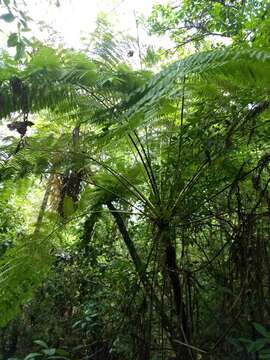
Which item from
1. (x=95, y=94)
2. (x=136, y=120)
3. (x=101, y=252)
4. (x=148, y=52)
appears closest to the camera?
(x=136, y=120)

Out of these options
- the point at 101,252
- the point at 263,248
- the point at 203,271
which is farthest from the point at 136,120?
the point at 101,252

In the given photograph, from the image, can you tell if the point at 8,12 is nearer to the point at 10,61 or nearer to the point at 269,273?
the point at 10,61

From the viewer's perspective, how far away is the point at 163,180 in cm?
265

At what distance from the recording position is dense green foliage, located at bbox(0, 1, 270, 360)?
88.7 inches

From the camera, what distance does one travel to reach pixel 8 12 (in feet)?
4.73

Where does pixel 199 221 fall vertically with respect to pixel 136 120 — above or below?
below

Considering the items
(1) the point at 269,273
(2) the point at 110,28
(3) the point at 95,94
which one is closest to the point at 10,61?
(3) the point at 95,94

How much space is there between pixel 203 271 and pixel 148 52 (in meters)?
1.74

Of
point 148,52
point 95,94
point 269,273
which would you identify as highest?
point 148,52

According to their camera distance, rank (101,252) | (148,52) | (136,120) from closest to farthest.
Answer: (136,120) → (148,52) → (101,252)

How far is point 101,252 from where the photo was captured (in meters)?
3.68

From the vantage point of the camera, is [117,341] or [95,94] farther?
[117,341]

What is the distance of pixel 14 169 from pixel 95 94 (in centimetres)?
88

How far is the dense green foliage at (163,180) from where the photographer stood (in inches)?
88.7
